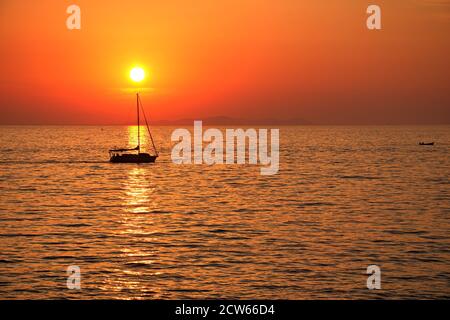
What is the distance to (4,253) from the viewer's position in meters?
33.0

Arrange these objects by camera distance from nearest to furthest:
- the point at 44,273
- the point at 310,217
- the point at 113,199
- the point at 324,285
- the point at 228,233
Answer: the point at 324,285 < the point at 44,273 < the point at 228,233 < the point at 310,217 < the point at 113,199

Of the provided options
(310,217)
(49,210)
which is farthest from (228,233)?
(49,210)

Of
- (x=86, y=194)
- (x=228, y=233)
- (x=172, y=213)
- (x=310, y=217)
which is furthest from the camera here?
(x=86, y=194)

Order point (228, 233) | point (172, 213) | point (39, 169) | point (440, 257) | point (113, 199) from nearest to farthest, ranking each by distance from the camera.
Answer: point (440, 257), point (228, 233), point (172, 213), point (113, 199), point (39, 169)

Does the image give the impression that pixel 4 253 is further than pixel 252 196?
No

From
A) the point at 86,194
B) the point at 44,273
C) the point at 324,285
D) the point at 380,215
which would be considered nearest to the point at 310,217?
the point at 380,215
